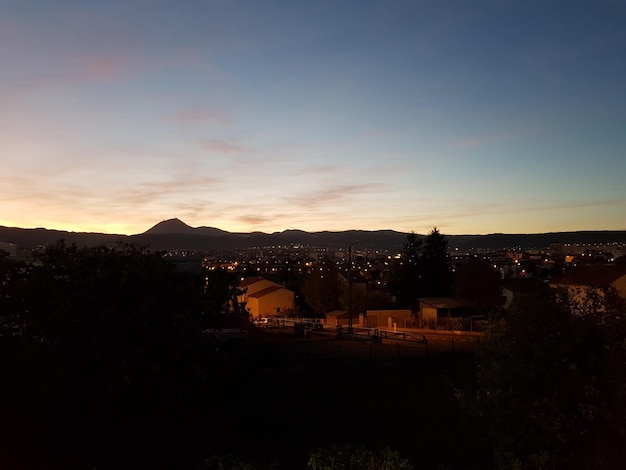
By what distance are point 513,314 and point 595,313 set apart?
1.33m

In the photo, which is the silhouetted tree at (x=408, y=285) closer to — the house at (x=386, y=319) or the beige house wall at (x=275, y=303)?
the house at (x=386, y=319)

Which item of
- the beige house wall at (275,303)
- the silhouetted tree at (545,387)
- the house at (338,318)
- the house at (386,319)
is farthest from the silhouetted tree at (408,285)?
the silhouetted tree at (545,387)

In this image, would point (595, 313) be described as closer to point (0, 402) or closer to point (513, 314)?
point (513, 314)

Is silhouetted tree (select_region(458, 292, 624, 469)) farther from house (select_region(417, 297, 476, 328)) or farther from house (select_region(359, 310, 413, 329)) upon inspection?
house (select_region(417, 297, 476, 328))

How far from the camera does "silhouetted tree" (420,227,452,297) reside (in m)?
62.9

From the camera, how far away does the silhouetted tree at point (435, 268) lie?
6294 centimetres

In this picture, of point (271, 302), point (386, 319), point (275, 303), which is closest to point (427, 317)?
point (386, 319)

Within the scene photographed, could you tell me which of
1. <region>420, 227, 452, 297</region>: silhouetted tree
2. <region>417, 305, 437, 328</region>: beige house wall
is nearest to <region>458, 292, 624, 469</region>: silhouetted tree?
<region>417, 305, 437, 328</region>: beige house wall

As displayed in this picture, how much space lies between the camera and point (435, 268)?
65.8 m

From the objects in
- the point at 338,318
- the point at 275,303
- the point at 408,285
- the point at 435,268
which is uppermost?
the point at 435,268

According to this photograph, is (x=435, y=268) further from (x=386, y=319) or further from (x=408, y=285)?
(x=386, y=319)

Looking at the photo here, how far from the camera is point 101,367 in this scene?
29.4 ft

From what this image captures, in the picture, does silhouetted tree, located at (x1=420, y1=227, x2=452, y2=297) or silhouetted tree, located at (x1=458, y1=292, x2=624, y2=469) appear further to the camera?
silhouetted tree, located at (x1=420, y1=227, x2=452, y2=297)

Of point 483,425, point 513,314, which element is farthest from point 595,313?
point 483,425
